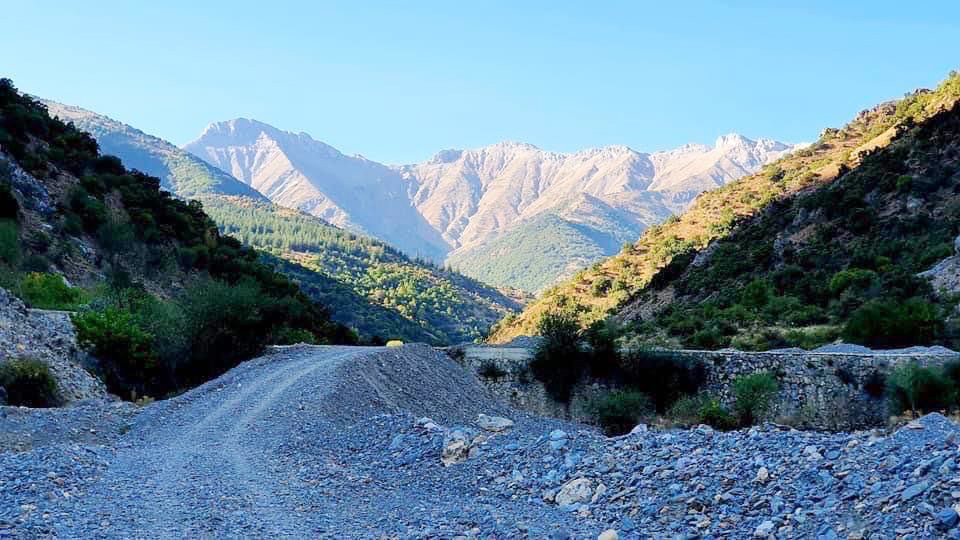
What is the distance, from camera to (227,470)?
12.9 metres

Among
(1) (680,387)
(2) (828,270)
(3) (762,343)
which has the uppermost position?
(2) (828,270)

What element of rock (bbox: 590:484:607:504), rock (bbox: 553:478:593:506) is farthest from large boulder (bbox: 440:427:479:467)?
rock (bbox: 590:484:607:504)

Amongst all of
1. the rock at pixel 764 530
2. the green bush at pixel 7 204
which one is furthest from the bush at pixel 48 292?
the rock at pixel 764 530

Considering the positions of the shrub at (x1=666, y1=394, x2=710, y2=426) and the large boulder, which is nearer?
the large boulder

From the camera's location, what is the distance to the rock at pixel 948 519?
7.06m

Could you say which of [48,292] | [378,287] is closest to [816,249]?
[48,292]

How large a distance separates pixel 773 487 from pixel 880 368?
780 inches

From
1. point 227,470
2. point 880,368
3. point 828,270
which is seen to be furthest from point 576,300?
point 227,470

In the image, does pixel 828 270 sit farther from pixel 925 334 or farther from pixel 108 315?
pixel 108 315

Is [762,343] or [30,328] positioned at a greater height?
[762,343]

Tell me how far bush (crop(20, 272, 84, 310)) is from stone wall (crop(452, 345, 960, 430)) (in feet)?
60.8

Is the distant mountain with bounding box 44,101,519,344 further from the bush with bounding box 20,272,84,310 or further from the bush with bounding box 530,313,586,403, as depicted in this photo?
the bush with bounding box 530,313,586,403

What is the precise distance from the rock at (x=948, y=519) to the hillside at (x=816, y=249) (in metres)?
31.5

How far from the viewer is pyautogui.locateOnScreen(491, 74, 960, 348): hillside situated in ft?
147
